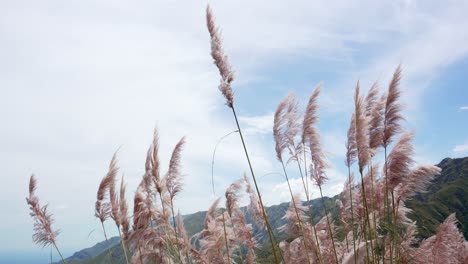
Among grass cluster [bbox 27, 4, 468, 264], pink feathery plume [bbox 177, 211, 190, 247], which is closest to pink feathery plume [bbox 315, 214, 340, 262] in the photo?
grass cluster [bbox 27, 4, 468, 264]

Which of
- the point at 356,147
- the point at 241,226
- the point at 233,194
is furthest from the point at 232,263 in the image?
the point at 356,147

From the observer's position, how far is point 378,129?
13.1ft

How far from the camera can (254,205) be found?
5582 mm

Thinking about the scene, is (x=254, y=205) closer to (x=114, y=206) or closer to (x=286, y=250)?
(x=286, y=250)

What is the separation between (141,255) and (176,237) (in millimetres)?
604

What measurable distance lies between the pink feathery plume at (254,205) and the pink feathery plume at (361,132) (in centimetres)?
192

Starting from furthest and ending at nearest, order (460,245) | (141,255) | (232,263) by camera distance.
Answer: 1. (232,263)
2. (141,255)
3. (460,245)

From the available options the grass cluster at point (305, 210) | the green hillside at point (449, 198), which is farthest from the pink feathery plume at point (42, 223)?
the green hillside at point (449, 198)

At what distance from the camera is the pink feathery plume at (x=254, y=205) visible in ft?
17.9

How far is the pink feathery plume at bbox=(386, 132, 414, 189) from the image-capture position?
3754 mm

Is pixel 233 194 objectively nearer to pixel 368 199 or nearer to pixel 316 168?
pixel 316 168

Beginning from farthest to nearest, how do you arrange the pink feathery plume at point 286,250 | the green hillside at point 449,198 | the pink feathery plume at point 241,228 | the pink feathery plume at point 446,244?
1. the green hillside at point 449,198
2. the pink feathery plume at point 286,250
3. the pink feathery plume at point 241,228
4. the pink feathery plume at point 446,244

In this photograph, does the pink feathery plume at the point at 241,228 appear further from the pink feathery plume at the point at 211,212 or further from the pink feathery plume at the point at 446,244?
the pink feathery plume at the point at 446,244

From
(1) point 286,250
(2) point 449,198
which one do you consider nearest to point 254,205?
(1) point 286,250
